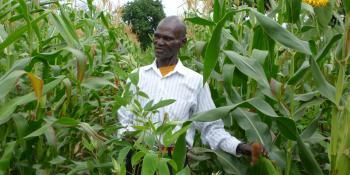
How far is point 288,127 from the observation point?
5.74 feet

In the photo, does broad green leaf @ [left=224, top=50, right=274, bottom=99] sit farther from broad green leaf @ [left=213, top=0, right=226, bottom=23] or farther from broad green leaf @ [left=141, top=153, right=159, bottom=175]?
broad green leaf @ [left=141, top=153, right=159, bottom=175]

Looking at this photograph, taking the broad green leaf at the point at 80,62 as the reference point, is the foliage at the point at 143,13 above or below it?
below

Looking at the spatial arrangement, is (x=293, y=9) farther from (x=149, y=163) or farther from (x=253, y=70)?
(x=149, y=163)


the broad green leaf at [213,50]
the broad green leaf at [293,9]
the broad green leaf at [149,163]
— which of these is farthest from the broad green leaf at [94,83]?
the broad green leaf at [149,163]

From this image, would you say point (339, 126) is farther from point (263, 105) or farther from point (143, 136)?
point (143, 136)

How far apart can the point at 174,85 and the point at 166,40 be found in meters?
0.19

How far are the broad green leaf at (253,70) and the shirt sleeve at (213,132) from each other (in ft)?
0.92

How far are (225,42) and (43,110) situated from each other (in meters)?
0.90

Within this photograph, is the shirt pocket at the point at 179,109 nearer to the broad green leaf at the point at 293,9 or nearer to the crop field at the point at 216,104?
the crop field at the point at 216,104

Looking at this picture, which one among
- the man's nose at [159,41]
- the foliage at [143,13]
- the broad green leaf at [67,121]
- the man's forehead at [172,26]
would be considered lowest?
the foliage at [143,13]

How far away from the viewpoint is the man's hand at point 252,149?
1839 millimetres

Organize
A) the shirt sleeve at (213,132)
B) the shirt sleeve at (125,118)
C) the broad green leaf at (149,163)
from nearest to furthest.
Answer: the broad green leaf at (149,163)
the shirt sleeve at (213,132)
the shirt sleeve at (125,118)

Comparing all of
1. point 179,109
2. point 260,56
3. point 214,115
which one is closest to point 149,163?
point 214,115

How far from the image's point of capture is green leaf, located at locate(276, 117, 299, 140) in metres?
1.73
